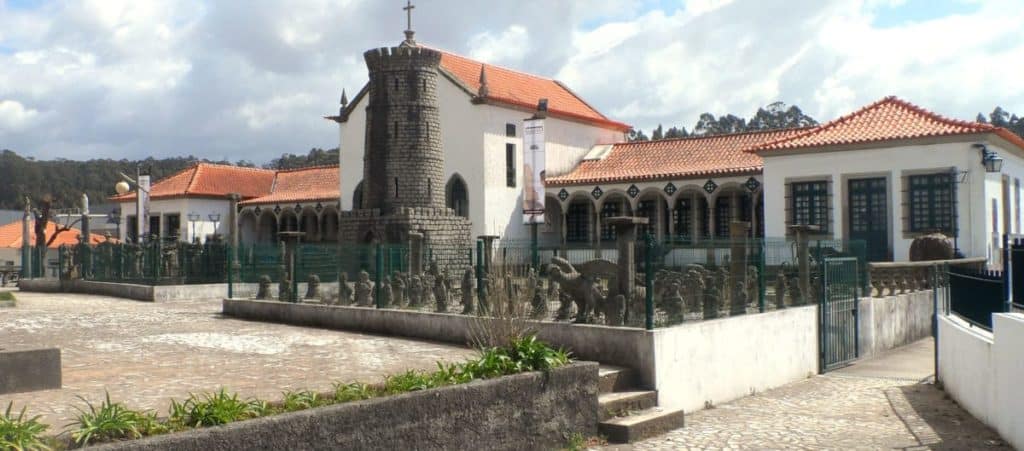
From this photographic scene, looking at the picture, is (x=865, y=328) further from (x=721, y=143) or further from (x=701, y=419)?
(x=721, y=143)

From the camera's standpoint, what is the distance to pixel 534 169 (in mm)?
31656

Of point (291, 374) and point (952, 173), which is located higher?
point (952, 173)

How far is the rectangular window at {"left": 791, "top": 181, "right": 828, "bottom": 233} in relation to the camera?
25.6 m

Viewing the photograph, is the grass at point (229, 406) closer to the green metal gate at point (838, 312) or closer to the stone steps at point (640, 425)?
the stone steps at point (640, 425)

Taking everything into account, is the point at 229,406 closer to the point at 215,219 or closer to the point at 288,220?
the point at 288,220

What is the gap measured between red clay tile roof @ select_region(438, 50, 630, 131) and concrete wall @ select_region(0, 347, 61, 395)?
27005 millimetres

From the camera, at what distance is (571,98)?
41.3 meters

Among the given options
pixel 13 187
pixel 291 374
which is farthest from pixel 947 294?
pixel 13 187

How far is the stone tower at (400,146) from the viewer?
27.2 meters

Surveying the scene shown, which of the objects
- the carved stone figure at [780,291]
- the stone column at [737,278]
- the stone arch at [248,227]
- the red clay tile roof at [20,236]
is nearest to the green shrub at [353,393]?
the stone column at [737,278]

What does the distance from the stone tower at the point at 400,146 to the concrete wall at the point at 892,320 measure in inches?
539

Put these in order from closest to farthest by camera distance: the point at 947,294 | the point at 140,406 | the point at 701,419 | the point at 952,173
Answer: the point at 140,406 < the point at 701,419 < the point at 947,294 < the point at 952,173

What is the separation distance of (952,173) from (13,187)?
101 meters

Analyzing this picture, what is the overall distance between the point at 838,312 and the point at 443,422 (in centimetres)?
940
